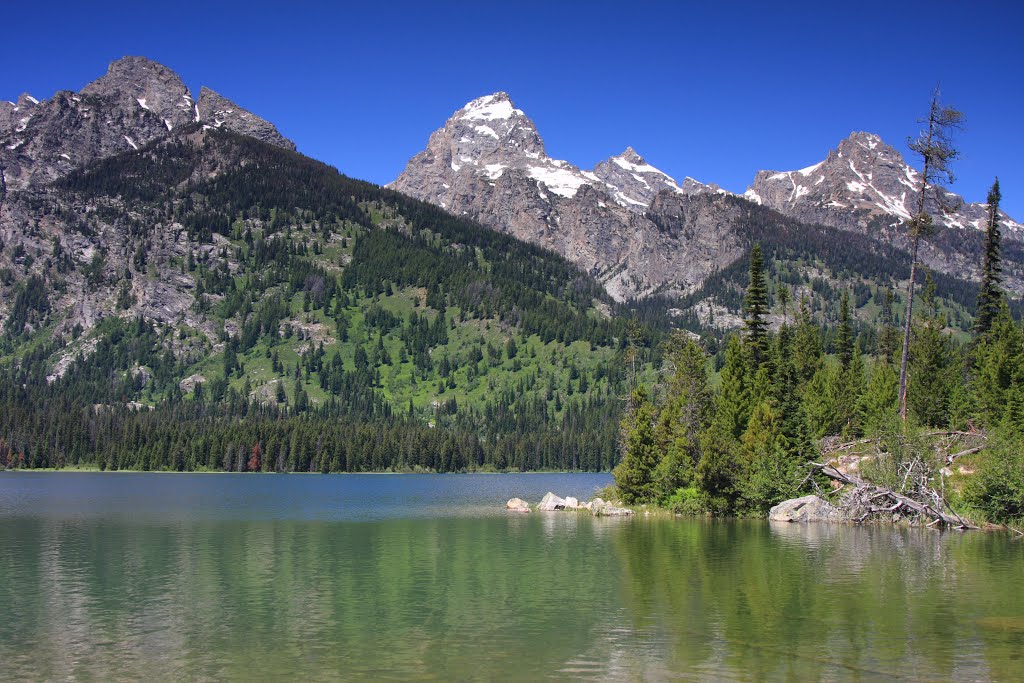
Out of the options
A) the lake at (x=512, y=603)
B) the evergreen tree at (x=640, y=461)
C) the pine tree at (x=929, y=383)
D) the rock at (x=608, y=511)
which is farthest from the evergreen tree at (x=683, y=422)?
the pine tree at (x=929, y=383)

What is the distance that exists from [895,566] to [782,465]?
1357 inches

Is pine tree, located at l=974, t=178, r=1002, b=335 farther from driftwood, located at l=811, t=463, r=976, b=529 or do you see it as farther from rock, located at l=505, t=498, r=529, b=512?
rock, located at l=505, t=498, r=529, b=512

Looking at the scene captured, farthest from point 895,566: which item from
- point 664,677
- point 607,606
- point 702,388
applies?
point 702,388

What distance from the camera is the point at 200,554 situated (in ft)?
208

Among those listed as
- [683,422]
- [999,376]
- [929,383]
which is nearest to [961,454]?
[999,376]

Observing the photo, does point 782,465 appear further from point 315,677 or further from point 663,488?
point 315,677

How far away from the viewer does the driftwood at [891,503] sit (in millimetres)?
71688

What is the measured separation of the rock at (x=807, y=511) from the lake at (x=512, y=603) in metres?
3.15

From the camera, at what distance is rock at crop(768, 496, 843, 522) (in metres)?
81.2

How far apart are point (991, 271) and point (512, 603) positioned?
279 feet

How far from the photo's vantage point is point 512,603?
142ft

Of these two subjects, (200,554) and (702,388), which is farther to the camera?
(702,388)

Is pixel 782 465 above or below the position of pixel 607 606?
above

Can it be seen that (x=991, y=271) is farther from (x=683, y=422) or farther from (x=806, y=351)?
(x=683, y=422)
